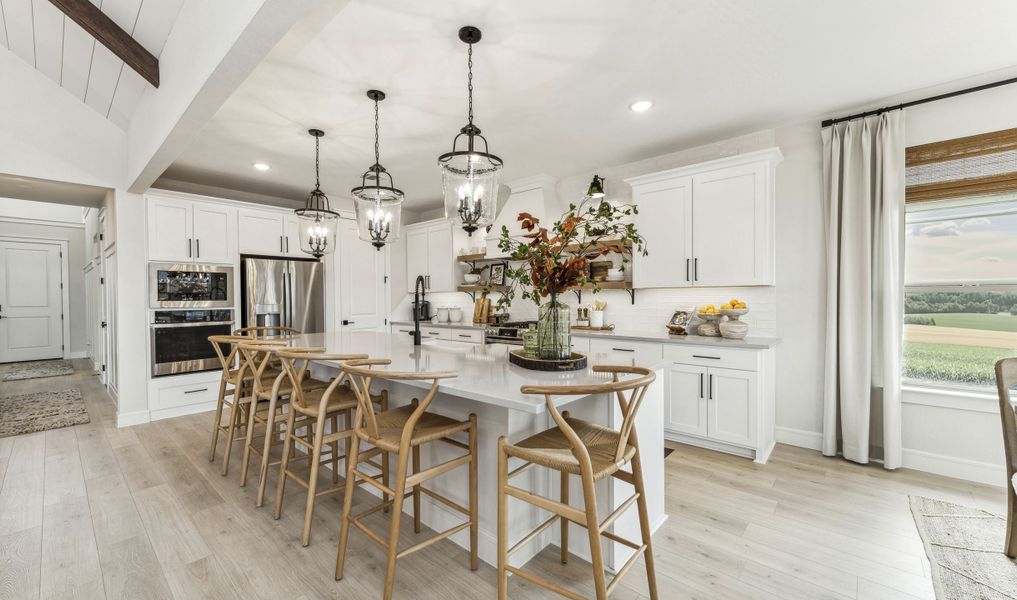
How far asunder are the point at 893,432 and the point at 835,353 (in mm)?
611

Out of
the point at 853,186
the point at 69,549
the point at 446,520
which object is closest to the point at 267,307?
the point at 69,549

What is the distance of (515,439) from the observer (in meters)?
1.83

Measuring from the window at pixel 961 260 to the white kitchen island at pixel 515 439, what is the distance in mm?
2400

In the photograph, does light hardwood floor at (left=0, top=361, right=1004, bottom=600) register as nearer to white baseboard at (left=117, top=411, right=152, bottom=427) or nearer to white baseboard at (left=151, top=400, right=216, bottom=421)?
white baseboard at (left=117, top=411, right=152, bottom=427)

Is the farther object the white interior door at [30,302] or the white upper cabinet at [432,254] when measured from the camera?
the white interior door at [30,302]

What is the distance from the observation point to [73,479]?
9.38 ft

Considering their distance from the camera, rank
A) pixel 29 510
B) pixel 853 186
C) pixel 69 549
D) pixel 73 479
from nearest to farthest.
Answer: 1. pixel 69 549
2. pixel 29 510
3. pixel 73 479
4. pixel 853 186

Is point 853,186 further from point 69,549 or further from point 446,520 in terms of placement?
point 69,549

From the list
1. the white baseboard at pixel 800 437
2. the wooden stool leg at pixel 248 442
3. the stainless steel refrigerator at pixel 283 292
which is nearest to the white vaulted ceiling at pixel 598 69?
the stainless steel refrigerator at pixel 283 292

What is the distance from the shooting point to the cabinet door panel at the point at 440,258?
223 inches

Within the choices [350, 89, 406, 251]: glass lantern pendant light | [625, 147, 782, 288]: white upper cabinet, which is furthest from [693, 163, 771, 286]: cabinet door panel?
[350, 89, 406, 251]: glass lantern pendant light

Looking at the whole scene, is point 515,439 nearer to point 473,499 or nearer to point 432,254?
point 473,499

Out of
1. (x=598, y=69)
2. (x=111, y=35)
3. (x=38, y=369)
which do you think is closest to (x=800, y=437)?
(x=598, y=69)

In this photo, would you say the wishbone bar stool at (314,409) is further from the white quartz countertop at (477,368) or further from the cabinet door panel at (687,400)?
the cabinet door panel at (687,400)
